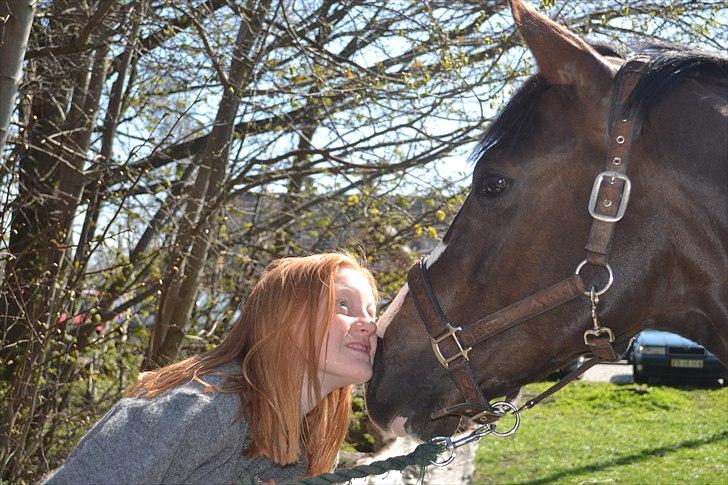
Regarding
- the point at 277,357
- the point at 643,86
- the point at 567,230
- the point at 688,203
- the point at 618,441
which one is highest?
the point at 643,86

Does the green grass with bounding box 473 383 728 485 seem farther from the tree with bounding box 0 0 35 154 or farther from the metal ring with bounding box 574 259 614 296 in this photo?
the metal ring with bounding box 574 259 614 296

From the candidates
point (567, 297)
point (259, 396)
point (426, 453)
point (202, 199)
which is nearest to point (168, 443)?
point (259, 396)

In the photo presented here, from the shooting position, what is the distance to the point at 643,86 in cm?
202

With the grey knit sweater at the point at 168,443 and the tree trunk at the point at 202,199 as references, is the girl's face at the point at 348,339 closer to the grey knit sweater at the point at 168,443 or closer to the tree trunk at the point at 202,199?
the grey knit sweater at the point at 168,443

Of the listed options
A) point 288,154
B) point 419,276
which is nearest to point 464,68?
point 288,154

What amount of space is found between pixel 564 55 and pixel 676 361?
11.1 m

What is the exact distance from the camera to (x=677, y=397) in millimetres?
11094

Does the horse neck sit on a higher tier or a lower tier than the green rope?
higher

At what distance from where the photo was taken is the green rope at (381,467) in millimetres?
1962

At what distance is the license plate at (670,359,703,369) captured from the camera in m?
12.1

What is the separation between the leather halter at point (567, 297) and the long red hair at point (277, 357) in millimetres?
272

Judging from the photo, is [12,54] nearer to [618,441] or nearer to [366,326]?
[366,326]

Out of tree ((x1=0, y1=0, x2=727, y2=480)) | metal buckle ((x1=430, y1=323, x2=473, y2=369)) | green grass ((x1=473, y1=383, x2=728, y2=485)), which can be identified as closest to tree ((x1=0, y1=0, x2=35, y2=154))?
tree ((x1=0, y1=0, x2=727, y2=480))

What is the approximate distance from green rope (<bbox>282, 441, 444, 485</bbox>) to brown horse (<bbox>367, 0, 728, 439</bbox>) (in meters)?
0.06
